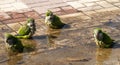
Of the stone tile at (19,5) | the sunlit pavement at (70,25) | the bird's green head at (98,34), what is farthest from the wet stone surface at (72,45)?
the stone tile at (19,5)

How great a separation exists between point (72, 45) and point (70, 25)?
4.92 feet

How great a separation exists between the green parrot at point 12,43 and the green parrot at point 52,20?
1738mm

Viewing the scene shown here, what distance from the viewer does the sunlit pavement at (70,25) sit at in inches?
333

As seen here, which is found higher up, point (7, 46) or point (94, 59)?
point (7, 46)

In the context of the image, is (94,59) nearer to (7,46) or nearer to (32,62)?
(32,62)

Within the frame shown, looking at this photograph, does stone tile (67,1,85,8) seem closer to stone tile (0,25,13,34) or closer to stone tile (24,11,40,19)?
stone tile (24,11,40,19)

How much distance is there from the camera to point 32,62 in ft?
27.0

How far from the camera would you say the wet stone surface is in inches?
328

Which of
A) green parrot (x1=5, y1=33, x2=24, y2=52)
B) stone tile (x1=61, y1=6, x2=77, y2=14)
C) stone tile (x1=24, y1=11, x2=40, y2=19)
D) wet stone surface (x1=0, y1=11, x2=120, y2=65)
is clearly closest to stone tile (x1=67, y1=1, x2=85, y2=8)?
stone tile (x1=61, y1=6, x2=77, y2=14)

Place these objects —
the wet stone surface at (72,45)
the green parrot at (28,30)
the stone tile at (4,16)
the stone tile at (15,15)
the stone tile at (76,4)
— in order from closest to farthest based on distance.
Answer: the wet stone surface at (72,45) < the green parrot at (28,30) < the stone tile at (4,16) < the stone tile at (15,15) < the stone tile at (76,4)

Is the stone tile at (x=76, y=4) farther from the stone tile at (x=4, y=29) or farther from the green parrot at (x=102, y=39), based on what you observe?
the green parrot at (x=102, y=39)

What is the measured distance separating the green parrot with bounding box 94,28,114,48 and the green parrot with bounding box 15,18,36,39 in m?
1.92

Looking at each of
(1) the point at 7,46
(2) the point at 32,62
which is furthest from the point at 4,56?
(2) the point at 32,62

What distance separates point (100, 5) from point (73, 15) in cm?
149
